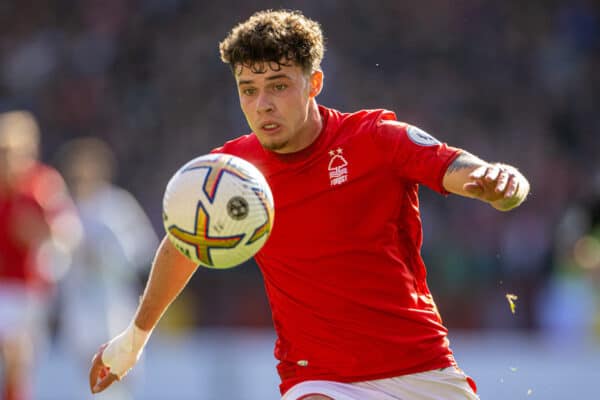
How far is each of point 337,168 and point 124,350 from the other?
1364 mm

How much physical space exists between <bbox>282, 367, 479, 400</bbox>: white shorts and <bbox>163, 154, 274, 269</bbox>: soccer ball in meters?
0.76

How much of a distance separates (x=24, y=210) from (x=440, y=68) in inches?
331

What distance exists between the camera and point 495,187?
3.86m

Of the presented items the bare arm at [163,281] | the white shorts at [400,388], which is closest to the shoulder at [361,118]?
the bare arm at [163,281]

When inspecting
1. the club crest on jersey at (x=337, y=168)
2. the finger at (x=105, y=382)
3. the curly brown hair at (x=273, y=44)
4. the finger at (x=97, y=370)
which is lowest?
the finger at (x=105, y=382)

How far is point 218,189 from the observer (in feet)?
13.3

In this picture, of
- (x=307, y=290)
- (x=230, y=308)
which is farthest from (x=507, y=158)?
(x=307, y=290)

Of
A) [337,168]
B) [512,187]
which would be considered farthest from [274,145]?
[512,187]

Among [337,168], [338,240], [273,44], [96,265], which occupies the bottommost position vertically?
[96,265]

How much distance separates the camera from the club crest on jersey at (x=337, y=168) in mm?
4527

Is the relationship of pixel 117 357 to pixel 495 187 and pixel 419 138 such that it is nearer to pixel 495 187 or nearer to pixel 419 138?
pixel 419 138

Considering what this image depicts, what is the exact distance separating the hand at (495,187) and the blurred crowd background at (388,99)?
769 centimetres

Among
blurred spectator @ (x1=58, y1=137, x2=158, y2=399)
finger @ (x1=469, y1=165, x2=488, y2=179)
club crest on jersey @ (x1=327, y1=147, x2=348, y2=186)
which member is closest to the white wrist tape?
club crest on jersey @ (x1=327, y1=147, x2=348, y2=186)

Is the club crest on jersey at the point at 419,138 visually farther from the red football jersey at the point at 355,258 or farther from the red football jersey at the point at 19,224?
the red football jersey at the point at 19,224
